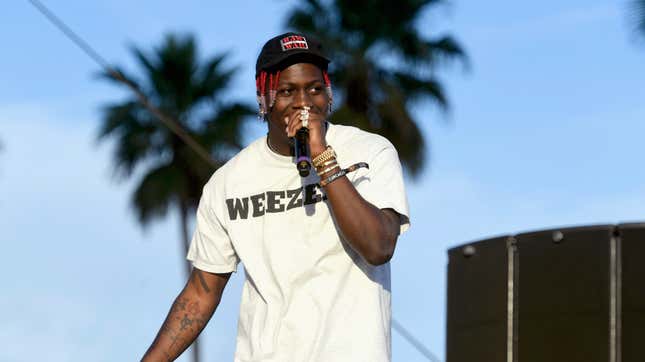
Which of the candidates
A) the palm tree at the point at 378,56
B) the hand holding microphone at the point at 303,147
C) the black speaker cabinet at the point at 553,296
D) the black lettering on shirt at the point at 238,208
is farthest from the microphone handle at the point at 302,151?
the palm tree at the point at 378,56

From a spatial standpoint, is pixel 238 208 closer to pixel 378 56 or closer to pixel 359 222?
pixel 359 222

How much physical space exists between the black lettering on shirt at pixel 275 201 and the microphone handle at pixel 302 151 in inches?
12.6

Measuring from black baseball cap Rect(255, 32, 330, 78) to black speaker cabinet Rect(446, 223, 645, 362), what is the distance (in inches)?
110

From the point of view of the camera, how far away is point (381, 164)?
5477 millimetres

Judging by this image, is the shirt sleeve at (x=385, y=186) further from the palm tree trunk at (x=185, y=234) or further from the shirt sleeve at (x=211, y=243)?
the palm tree trunk at (x=185, y=234)

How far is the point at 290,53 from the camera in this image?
5.46 meters

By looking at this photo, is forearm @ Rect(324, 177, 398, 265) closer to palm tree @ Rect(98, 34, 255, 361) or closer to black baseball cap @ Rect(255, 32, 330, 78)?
black baseball cap @ Rect(255, 32, 330, 78)

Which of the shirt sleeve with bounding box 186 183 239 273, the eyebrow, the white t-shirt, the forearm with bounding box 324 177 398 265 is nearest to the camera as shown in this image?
the forearm with bounding box 324 177 398 265

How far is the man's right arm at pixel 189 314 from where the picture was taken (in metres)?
5.91

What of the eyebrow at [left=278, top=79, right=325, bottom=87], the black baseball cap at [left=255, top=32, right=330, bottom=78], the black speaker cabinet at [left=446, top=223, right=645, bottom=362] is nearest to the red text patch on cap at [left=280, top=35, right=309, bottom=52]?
the black baseball cap at [left=255, top=32, right=330, bottom=78]

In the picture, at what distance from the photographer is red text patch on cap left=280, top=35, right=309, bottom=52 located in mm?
5477

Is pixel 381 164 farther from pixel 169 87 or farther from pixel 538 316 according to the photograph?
pixel 169 87

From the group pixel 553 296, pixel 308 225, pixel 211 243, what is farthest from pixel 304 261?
pixel 553 296

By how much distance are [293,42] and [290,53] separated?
0.20ft
